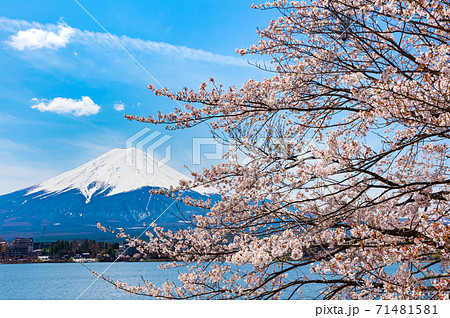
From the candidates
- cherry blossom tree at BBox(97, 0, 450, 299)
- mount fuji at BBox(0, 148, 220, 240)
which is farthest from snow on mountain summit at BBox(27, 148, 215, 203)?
cherry blossom tree at BBox(97, 0, 450, 299)

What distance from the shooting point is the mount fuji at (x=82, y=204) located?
8356cm

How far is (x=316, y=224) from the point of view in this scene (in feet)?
11.6

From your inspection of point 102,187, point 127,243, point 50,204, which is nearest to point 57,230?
point 50,204

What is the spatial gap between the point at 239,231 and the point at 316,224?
41.2 inches

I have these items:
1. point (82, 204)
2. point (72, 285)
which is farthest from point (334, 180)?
point (82, 204)

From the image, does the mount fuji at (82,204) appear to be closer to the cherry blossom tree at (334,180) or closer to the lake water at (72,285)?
the lake water at (72,285)

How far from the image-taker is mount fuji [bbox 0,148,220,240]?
83.6 meters

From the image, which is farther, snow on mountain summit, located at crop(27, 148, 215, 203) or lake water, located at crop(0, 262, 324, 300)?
snow on mountain summit, located at crop(27, 148, 215, 203)

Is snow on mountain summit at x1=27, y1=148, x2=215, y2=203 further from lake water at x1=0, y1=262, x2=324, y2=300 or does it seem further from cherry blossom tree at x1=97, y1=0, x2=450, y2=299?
cherry blossom tree at x1=97, y1=0, x2=450, y2=299

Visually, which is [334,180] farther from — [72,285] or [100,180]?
[100,180]

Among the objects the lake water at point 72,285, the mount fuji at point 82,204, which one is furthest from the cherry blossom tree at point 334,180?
the mount fuji at point 82,204

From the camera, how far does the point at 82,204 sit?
96.5 m
